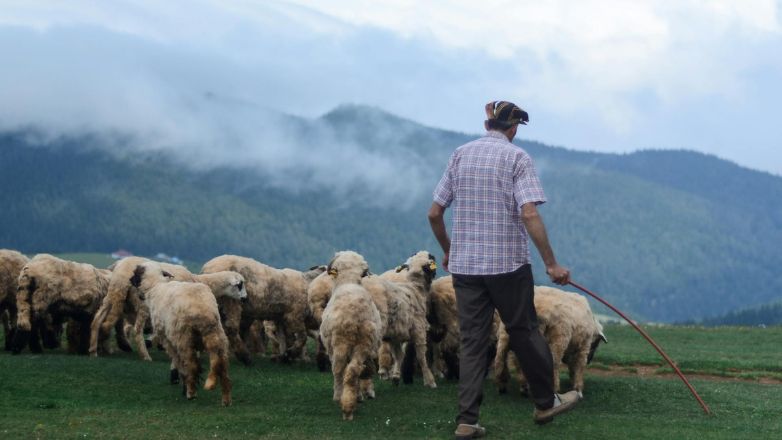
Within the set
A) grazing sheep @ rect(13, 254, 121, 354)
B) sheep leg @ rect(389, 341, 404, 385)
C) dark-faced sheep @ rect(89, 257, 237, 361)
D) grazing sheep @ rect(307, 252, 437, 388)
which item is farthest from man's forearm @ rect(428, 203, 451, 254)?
grazing sheep @ rect(13, 254, 121, 354)

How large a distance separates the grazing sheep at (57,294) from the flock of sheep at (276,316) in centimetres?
2

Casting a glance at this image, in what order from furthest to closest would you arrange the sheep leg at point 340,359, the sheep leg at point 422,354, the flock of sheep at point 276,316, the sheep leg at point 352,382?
the sheep leg at point 422,354 < the flock of sheep at point 276,316 < the sheep leg at point 340,359 < the sheep leg at point 352,382

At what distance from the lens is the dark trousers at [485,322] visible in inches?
434

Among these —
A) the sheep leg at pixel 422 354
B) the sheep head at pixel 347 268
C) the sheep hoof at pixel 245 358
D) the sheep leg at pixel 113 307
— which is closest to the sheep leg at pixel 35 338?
the sheep leg at pixel 113 307

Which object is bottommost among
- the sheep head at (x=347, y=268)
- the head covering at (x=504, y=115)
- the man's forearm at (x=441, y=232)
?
the sheep head at (x=347, y=268)

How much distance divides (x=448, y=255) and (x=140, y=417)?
156 inches

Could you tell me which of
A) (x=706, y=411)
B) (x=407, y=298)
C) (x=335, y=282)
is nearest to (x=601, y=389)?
(x=706, y=411)

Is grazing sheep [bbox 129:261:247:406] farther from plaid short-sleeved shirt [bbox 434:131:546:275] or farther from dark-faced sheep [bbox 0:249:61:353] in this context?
dark-faced sheep [bbox 0:249:61:353]

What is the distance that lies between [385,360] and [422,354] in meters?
1.06

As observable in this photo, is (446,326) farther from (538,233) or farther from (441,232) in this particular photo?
(538,233)

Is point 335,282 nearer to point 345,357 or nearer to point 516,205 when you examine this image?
point 345,357

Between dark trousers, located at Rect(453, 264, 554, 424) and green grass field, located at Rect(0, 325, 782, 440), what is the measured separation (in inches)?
28.4

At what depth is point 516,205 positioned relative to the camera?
11156 mm

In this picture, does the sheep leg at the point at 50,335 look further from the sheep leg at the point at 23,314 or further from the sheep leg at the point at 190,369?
the sheep leg at the point at 190,369
